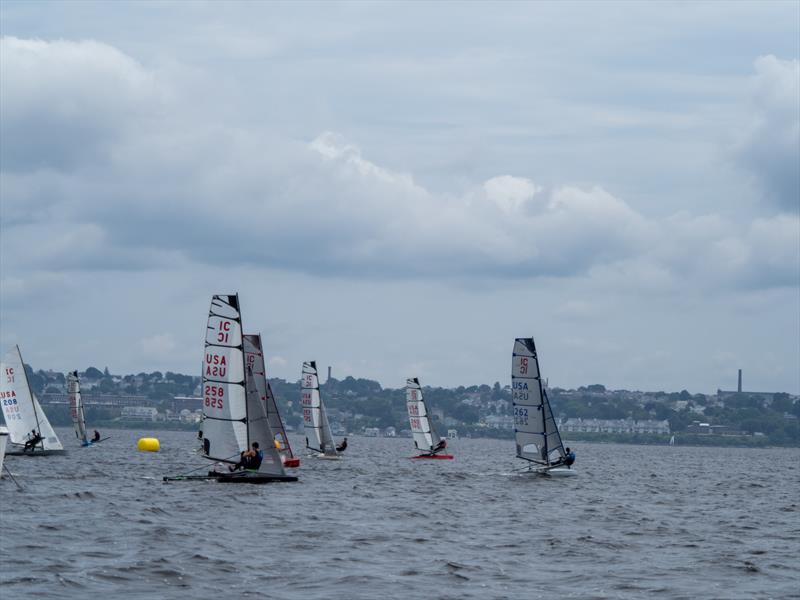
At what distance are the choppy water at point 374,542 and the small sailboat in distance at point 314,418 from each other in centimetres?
2469

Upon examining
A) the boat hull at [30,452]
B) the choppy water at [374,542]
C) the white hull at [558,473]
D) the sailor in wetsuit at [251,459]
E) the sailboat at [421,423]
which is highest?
the sailboat at [421,423]

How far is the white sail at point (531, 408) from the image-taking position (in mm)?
60188

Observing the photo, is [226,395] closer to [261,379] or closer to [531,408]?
[261,379]

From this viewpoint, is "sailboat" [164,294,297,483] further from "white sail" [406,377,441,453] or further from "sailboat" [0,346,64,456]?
"white sail" [406,377,441,453]

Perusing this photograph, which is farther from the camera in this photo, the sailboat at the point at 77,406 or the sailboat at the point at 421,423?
the sailboat at the point at 77,406

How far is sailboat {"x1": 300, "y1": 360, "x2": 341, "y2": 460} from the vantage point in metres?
78.2

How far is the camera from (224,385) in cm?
4700

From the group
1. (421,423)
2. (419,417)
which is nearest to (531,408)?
(419,417)

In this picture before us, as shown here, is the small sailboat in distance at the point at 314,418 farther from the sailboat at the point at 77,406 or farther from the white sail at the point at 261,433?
the white sail at the point at 261,433

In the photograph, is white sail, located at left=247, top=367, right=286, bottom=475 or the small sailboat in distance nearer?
white sail, located at left=247, top=367, right=286, bottom=475

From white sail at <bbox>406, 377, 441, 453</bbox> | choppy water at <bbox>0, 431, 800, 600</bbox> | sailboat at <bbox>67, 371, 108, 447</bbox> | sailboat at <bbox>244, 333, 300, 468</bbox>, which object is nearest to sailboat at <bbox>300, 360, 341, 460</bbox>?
white sail at <bbox>406, 377, 441, 453</bbox>

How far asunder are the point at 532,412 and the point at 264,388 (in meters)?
12.3

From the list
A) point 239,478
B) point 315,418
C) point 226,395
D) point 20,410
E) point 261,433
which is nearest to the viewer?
point 239,478

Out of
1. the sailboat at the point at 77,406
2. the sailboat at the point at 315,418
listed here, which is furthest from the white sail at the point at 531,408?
the sailboat at the point at 77,406
